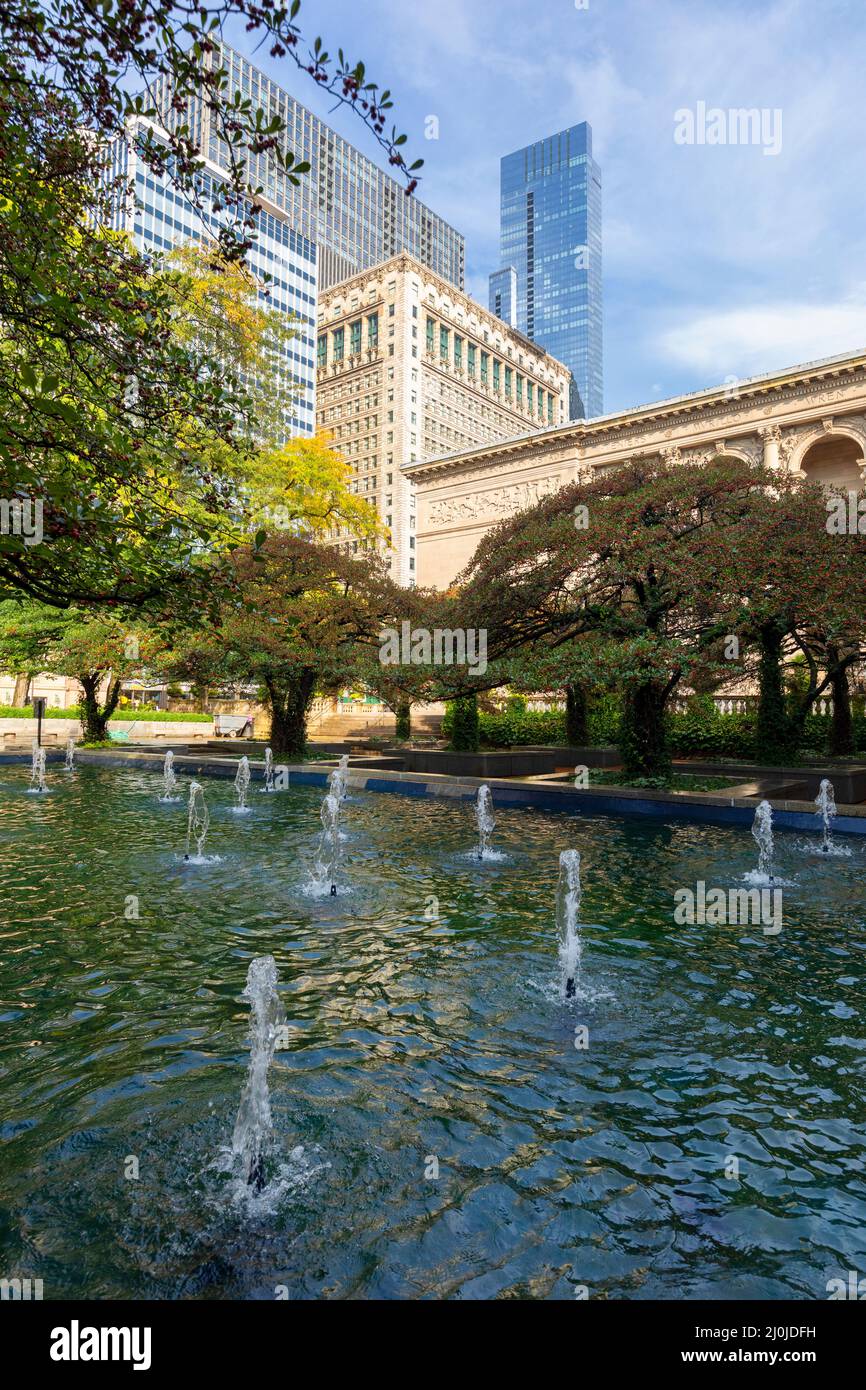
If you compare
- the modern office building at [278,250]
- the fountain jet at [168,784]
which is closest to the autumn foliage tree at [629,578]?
the fountain jet at [168,784]

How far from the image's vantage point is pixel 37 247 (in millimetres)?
5715

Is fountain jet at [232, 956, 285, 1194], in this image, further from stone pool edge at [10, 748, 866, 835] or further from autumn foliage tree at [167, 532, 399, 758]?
autumn foliage tree at [167, 532, 399, 758]

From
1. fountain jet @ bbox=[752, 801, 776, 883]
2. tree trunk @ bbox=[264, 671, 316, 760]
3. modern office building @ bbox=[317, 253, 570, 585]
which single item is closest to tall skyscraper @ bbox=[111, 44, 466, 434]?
modern office building @ bbox=[317, 253, 570, 585]

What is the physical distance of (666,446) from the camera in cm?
4909

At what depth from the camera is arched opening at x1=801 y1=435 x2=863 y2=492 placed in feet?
147

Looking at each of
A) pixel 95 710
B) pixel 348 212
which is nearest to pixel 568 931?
pixel 95 710

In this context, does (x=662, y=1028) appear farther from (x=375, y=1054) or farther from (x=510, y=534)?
(x=510, y=534)

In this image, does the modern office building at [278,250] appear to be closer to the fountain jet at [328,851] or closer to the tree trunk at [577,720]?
the tree trunk at [577,720]

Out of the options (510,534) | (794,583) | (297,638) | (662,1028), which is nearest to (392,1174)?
(662,1028)

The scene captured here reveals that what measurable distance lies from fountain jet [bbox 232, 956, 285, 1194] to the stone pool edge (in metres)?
12.1

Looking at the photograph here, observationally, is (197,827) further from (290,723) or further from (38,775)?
(290,723)

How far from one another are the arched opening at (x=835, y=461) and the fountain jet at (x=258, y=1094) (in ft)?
159

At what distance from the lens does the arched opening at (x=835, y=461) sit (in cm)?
4481
